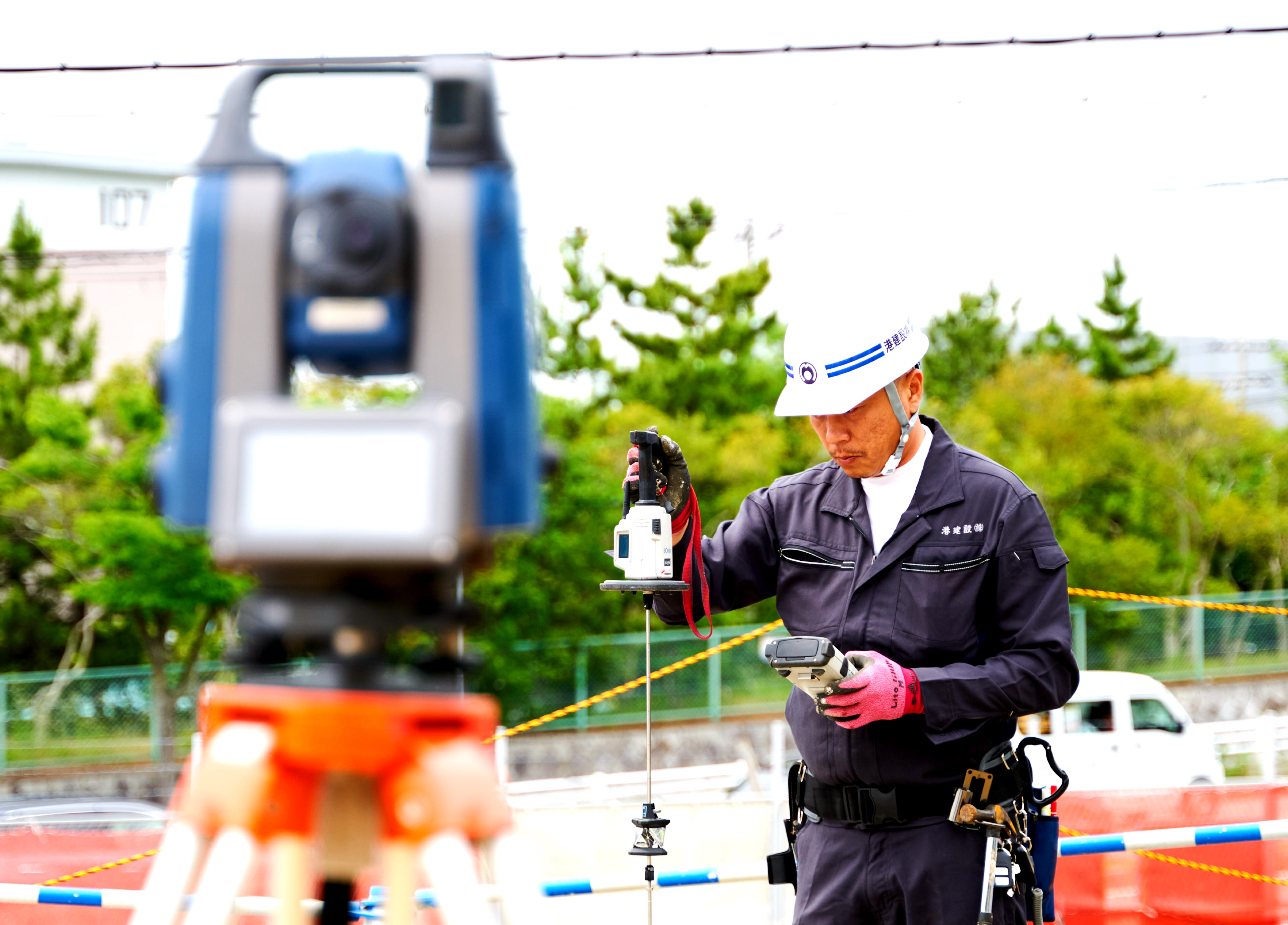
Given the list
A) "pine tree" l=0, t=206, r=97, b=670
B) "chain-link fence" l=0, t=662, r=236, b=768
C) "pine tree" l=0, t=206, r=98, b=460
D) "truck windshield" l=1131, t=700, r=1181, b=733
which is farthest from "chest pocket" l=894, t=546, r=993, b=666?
"pine tree" l=0, t=206, r=98, b=460

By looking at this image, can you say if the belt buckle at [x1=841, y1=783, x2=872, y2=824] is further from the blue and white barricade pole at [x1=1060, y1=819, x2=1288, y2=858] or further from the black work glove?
the blue and white barricade pole at [x1=1060, y1=819, x2=1288, y2=858]

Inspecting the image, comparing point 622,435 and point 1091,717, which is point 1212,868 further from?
point 622,435

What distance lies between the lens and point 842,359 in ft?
8.43

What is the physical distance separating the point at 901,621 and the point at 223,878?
65.6 inches

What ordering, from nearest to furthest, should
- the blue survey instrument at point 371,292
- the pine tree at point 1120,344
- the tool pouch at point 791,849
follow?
1. the blue survey instrument at point 371,292
2. the tool pouch at point 791,849
3. the pine tree at point 1120,344

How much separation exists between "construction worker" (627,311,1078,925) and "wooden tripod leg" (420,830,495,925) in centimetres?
123

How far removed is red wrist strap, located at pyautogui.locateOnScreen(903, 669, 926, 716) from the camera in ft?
7.68

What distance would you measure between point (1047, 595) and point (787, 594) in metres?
0.55

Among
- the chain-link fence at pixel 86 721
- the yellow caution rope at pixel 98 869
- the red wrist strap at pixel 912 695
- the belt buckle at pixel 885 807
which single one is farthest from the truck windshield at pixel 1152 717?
the chain-link fence at pixel 86 721

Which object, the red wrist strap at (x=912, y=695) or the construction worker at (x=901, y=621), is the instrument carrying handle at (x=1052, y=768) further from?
the red wrist strap at (x=912, y=695)

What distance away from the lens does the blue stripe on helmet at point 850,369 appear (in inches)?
101

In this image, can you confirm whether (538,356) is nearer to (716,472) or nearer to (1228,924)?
(1228,924)

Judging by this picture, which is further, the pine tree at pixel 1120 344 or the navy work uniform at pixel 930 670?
the pine tree at pixel 1120 344

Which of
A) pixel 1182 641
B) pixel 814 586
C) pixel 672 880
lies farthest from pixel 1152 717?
pixel 814 586
